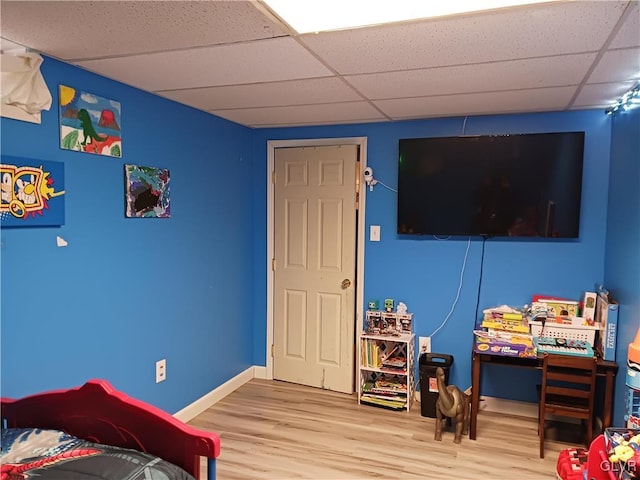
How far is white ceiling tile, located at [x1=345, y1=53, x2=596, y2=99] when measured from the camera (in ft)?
7.30

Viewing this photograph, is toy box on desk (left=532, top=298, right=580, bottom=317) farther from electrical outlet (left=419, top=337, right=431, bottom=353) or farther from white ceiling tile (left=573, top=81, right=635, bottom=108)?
white ceiling tile (left=573, top=81, right=635, bottom=108)

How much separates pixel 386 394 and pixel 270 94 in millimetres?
2341

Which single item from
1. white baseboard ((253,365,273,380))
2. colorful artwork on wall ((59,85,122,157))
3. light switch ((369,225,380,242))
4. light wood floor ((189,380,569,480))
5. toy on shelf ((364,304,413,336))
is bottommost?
light wood floor ((189,380,569,480))

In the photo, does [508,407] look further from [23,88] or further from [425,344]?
[23,88]

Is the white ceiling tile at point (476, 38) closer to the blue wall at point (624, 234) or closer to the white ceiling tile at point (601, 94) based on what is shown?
the white ceiling tile at point (601, 94)

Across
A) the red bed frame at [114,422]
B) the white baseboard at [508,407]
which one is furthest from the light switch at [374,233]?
the red bed frame at [114,422]

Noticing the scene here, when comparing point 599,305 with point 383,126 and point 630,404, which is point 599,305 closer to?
point 630,404

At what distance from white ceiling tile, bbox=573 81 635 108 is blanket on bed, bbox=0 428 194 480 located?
2.81 metres

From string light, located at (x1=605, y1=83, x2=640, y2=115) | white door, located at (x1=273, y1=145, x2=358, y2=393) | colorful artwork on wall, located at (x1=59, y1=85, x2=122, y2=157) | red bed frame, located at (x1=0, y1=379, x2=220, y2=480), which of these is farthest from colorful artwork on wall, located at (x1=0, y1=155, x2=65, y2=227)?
string light, located at (x1=605, y1=83, x2=640, y2=115)

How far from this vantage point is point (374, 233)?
12.5ft

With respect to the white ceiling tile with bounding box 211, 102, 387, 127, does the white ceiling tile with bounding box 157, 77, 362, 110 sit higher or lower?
lower

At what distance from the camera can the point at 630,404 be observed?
225 cm

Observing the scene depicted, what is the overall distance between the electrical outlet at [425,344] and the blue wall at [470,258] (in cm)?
4

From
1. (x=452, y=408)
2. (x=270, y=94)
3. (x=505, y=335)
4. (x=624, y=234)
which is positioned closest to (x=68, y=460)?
(x=270, y=94)
